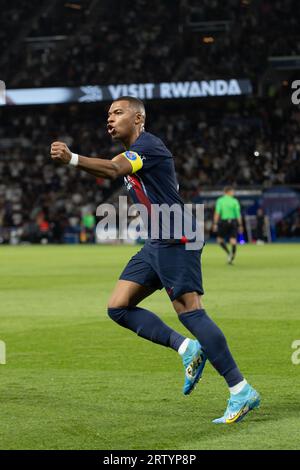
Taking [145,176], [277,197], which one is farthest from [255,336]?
[277,197]

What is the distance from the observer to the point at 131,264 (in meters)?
8.41

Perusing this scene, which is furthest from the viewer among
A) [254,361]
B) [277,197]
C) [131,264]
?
[277,197]

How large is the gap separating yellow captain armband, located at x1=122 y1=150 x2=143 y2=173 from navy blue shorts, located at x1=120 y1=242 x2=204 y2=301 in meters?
0.74

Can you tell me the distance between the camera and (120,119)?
8.07m

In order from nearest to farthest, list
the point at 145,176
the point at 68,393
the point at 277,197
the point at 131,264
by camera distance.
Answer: the point at 145,176
the point at 131,264
the point at 68,393
the point at 277,197

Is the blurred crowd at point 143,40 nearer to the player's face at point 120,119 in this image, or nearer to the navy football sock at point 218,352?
the player's face at point 120,119

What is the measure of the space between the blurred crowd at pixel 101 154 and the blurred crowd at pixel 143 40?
3097 millimetres

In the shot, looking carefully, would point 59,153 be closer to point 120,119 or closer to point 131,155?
point 131,155

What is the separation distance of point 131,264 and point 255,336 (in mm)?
5013

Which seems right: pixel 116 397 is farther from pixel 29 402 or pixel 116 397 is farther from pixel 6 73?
pixel 6 73

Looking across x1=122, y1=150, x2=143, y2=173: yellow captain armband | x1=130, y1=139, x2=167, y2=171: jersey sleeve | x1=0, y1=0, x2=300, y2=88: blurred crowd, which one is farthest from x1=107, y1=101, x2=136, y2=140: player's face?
x1=0, y1=0, x2=300, y2=88: blurred crowd

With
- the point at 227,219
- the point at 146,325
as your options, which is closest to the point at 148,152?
the point at 146,325

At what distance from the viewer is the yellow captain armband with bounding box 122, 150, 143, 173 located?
756 centimetres

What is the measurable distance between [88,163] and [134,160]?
1.55ft
